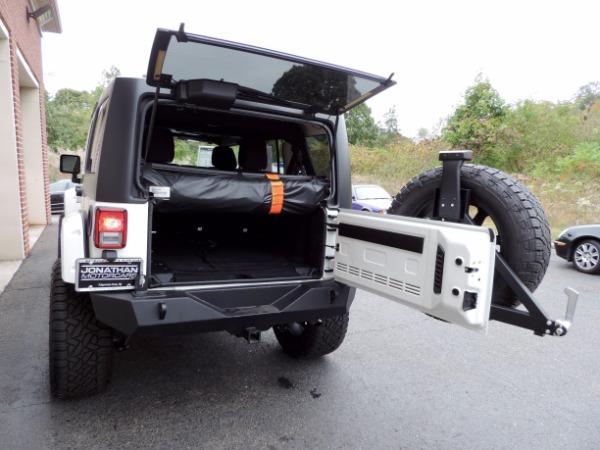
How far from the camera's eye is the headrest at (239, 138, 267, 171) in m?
3.76

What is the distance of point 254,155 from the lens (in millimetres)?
3764

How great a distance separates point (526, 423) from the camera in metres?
2.67

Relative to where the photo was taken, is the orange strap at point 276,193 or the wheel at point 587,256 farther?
the wheel at point 587,256

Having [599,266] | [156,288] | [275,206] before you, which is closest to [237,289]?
[156,288]

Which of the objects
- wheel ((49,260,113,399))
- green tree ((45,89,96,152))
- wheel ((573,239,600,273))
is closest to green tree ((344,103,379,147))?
green tree ((45,89,96,152))

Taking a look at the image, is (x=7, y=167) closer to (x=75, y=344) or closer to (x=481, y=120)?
(x=75, y=344)

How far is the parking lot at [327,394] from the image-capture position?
2.46 meters

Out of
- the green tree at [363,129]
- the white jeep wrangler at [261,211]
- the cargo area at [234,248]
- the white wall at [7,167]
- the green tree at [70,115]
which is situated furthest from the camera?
the green tree at [363,129]

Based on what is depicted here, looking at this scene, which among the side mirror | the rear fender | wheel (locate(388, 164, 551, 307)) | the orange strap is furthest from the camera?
the side mirror

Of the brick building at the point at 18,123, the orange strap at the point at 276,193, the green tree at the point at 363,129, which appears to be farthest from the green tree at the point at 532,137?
the green tree at the point at 363,129

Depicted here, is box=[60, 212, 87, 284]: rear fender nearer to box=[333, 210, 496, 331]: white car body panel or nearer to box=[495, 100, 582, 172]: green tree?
box=[333, 210, 496, 331]: white car body panel

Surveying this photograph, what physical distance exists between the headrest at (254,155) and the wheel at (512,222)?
72.5 inches

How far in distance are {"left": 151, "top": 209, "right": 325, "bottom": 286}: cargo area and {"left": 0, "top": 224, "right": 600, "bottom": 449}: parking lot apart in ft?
2.56

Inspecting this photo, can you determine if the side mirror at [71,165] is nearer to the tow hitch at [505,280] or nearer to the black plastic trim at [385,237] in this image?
the black plastic trim at [385,237]
